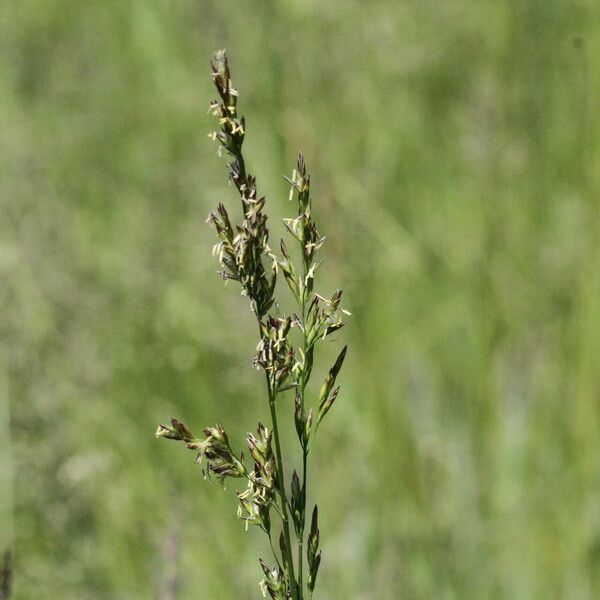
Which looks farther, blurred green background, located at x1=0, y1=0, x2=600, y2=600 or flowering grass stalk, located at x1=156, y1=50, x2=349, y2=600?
blurred green background, located at x1=0, y1=0, x2=600, y2=600

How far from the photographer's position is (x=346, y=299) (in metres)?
3.34

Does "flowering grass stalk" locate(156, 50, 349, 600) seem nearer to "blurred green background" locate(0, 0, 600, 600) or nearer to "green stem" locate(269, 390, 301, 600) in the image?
"green stem" locate(269, 390, 301, 600)

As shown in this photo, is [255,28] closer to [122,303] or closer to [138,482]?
[122,303]

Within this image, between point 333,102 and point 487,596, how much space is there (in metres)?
2.27

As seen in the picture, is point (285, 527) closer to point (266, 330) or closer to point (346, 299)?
point (266, 330)

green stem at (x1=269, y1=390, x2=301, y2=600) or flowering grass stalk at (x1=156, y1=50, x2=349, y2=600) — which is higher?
flowering grass stalk at (x1=156, y1=50, x2=349, y2=600)

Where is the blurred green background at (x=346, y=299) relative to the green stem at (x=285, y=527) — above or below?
above

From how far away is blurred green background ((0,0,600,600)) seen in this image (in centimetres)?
270

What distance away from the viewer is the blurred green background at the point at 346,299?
2.70 metres

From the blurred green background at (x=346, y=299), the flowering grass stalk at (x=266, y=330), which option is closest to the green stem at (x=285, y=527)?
the flowering grass stalk at (x=266, y=330)

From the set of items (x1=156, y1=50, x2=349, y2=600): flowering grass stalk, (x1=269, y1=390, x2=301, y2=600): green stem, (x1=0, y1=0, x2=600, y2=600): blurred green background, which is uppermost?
(x1=0, y1=0, x2=600, y2=600): blurred green background

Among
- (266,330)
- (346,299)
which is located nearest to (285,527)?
(266,330)

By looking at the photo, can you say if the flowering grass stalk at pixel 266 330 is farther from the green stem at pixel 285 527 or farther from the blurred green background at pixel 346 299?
the blurred green background at pixel 346 299

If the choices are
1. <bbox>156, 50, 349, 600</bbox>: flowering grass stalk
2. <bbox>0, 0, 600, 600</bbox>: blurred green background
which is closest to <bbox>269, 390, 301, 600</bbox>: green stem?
<bbox>156, 50, 349, 600</bbox>: flowering grass stalk
